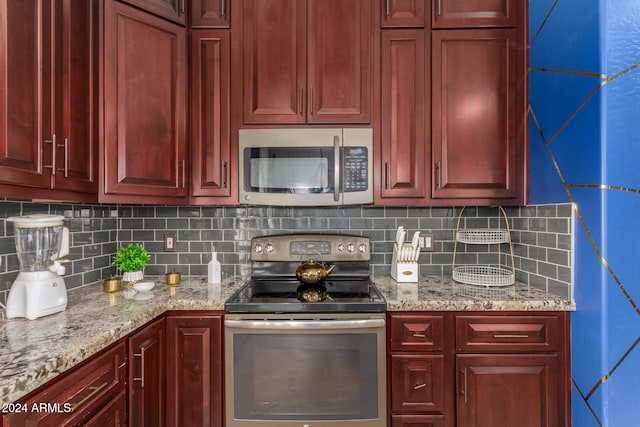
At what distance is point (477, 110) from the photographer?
1.89 metres

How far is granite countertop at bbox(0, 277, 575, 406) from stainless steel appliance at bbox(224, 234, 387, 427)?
16cm

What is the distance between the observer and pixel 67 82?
4.51 feet

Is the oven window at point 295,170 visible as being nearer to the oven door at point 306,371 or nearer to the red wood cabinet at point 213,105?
the red wood cabinet at point 213,105

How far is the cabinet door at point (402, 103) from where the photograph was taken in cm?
190

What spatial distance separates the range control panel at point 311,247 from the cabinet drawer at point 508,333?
2.34 feet

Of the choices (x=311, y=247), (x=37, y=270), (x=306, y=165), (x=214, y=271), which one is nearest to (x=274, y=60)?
(x=306, y=165)

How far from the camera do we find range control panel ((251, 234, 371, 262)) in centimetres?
214

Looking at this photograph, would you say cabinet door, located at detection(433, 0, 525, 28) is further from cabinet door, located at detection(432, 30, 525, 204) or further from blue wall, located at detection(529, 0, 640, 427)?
blue wall, located at detection(529, 0, 640, 427)

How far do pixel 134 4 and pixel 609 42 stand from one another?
2088mm

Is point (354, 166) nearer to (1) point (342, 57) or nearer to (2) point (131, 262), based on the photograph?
(1) point (342, 57)

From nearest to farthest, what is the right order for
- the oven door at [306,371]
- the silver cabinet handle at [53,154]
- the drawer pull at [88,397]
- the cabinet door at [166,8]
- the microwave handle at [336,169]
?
→ 1. the drawer pull at [88,397]
2. the silver cabinet handle at [53,154]
3. the oven door at [306,371]
4. the cabinet door at [166,8]
5. the microwave handle at [336,169]

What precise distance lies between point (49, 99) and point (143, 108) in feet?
1.56

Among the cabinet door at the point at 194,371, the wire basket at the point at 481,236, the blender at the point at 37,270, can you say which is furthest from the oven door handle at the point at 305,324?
the wire basket at the point at 481,236

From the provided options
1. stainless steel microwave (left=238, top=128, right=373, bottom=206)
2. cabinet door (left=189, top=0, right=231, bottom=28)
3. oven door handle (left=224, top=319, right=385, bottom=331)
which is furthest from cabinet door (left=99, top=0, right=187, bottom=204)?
oven door handle (left=224, top=319, right=385, bottom=331)
